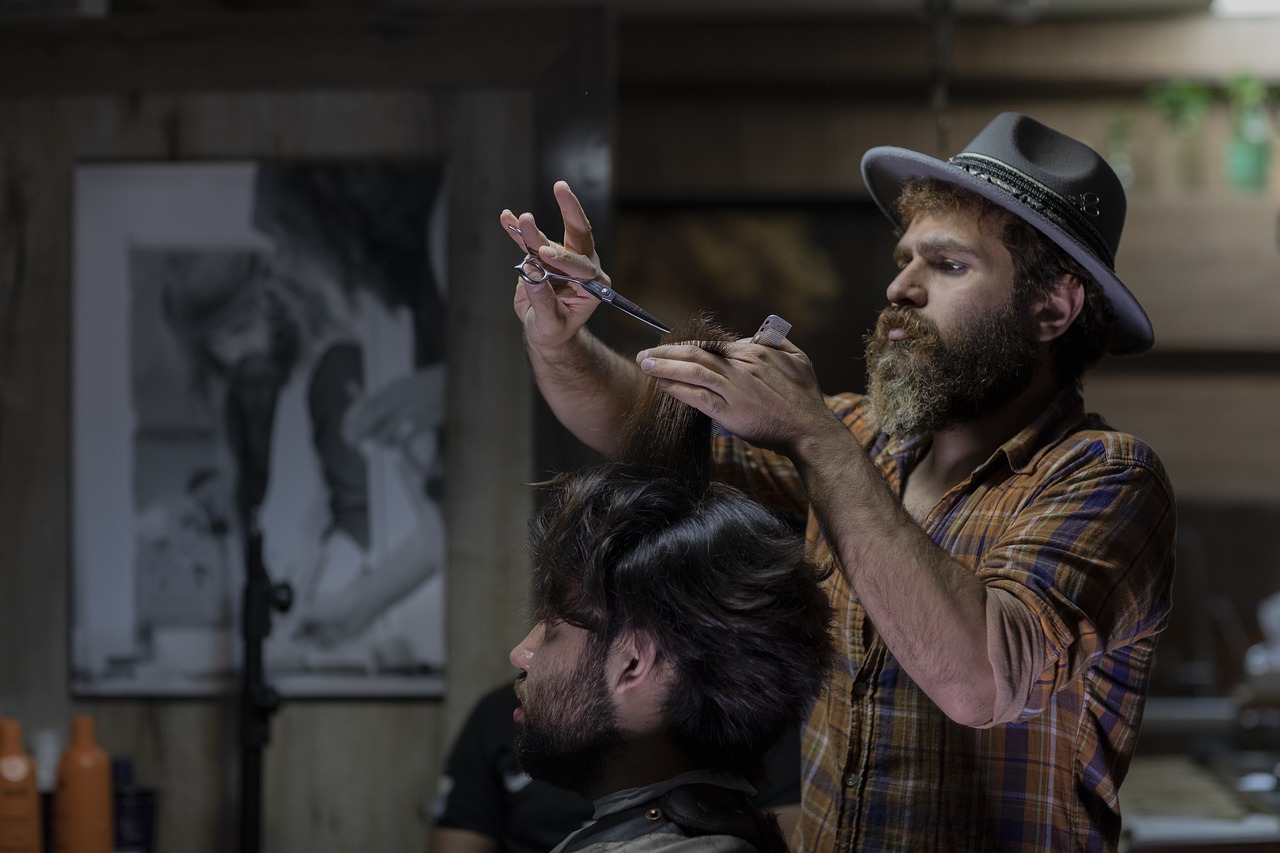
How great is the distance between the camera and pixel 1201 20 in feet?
14.5

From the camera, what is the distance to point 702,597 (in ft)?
4.16

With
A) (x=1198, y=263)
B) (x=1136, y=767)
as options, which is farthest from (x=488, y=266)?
(x=1198, y=263)

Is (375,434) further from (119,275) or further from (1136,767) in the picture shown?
(1136,767)

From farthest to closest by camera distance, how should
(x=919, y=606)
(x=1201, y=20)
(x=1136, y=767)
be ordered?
1. (x=1201, y=20)
2. (x=1136, y=767)
3. (x=919, y=606)

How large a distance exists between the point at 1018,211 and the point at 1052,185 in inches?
2.9

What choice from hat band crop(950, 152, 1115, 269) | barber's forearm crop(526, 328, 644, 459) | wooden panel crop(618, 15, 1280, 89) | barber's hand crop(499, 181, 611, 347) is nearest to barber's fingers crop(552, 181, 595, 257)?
barber's hand crop(499, 181, 611, 347)

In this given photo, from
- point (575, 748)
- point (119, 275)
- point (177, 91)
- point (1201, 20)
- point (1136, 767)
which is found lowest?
point (1136, 767)

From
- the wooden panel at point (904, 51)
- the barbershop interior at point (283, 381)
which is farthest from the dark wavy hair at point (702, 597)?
the wooden panel at point (904, 51)

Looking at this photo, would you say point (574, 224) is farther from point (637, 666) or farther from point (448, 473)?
point (448, 473)

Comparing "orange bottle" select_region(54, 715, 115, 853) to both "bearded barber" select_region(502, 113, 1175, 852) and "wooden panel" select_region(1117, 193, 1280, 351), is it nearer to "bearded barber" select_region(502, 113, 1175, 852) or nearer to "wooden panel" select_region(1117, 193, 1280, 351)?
"bearded barber" select_region(502, 113, 1175, 852)

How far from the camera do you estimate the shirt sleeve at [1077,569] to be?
1.22 meters

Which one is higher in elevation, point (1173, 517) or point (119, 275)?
point (119, 275)

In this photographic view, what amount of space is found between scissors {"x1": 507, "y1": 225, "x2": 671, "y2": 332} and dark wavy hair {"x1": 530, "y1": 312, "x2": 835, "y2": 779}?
2.0 inches

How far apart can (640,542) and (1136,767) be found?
2792mm
